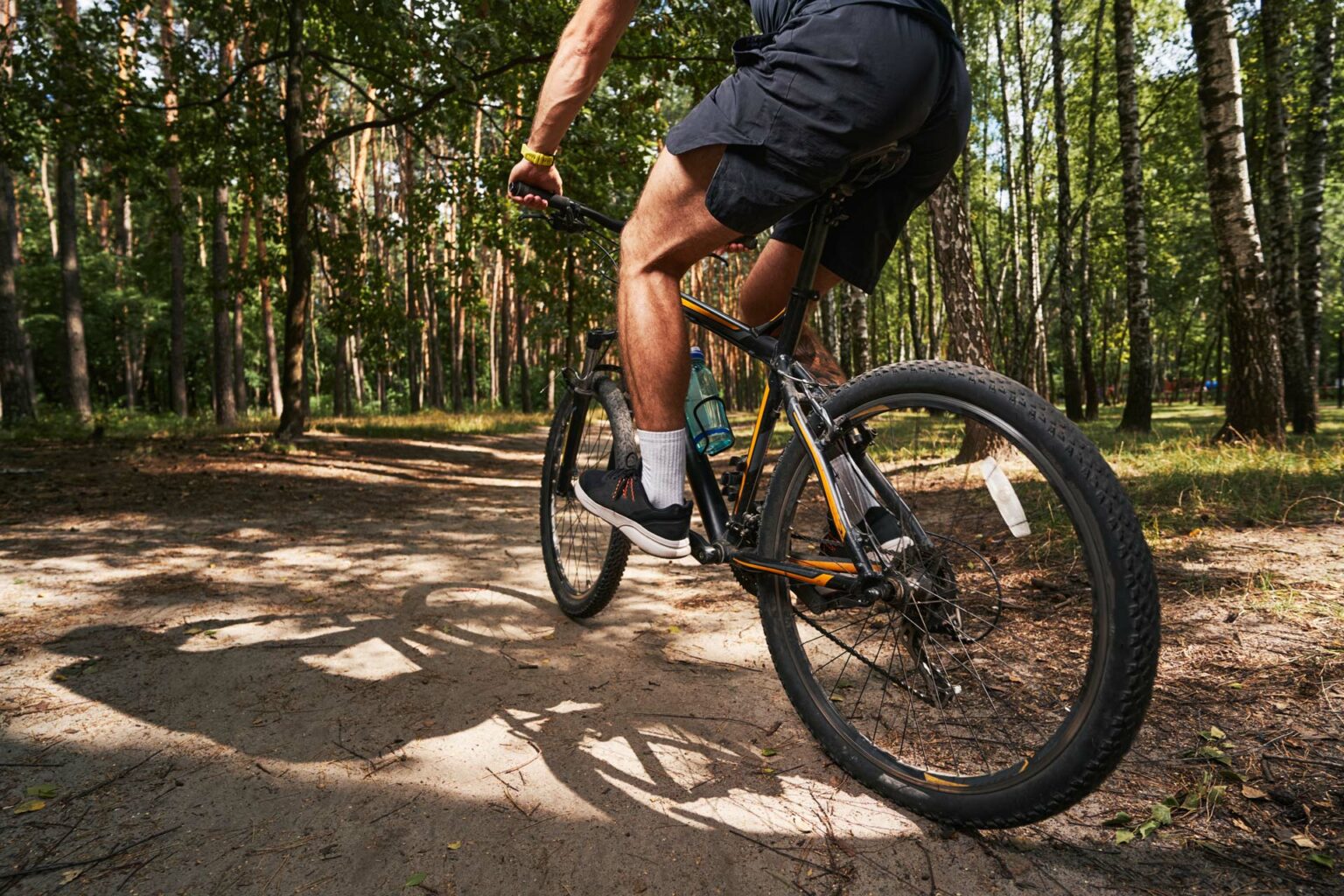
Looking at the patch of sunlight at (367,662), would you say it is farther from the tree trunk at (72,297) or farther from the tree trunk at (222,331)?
the tree trunk at (72,297)

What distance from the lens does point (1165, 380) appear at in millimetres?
54281

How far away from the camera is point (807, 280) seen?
81.7 inches

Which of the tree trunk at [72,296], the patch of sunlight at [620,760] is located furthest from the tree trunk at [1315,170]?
the tree trunk at [72,296]

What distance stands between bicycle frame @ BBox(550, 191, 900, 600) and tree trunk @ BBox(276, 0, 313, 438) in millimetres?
10270

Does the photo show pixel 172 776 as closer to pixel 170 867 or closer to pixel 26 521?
pixel 170 867

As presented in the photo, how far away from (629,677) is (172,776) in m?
1.32

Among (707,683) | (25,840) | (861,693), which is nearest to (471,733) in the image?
(707,683)

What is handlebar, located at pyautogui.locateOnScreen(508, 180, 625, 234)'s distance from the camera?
8.26 ft

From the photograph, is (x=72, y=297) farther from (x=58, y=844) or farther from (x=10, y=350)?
(x=58, y=844)

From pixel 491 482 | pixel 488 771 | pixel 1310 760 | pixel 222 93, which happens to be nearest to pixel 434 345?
pixel 222 93

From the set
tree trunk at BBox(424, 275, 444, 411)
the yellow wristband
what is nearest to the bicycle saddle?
the yellow wristband

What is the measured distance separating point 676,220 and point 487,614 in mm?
2059

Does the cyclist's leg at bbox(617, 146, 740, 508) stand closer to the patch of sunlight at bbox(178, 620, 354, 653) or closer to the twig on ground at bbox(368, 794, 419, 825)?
the twig on ground at bbox(368, 794, 419, 825)

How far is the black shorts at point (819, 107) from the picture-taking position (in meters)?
1.67
